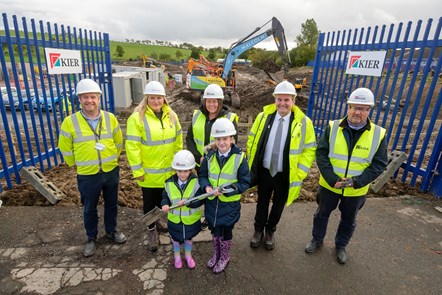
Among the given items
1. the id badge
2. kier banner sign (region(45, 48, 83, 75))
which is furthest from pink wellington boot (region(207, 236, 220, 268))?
kier banner sign (region(45, 48, 83, 75))

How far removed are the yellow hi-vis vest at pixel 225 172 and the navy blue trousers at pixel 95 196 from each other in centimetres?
134

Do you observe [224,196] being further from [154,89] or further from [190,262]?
[154,89]

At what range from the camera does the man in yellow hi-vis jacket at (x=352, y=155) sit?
9.52ft

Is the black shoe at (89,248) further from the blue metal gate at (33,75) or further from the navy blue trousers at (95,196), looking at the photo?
the blue metal gate at (33,75)

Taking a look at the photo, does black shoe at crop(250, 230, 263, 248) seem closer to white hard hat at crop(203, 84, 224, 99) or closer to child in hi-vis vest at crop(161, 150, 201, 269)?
child in hi-vis vest at crop(161, 150, 201, 269)

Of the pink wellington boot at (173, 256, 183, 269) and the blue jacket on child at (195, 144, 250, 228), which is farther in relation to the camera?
the pink wellington boot at (173, 256, 183, 269)

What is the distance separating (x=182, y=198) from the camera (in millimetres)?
2951

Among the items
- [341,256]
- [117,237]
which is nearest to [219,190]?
[117,237]

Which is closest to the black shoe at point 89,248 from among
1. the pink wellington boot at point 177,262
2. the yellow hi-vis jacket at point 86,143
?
the yellow hi-vis jacket at point 86,143

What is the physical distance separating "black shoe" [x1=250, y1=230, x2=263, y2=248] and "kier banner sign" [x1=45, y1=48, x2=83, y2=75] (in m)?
4.81

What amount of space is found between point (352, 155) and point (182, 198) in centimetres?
199

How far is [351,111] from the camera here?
114 inches

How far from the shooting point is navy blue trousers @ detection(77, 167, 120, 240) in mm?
3158

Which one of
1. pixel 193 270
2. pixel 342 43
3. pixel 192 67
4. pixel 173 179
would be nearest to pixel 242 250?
pixel 193 270
